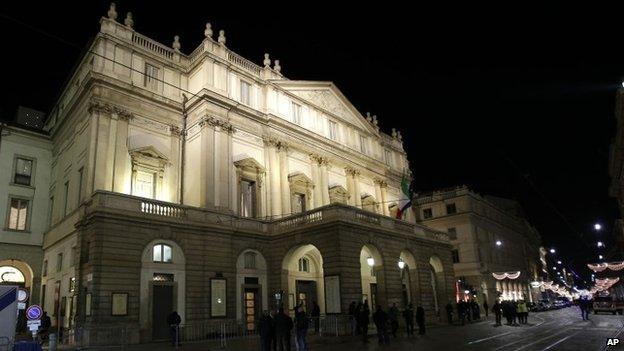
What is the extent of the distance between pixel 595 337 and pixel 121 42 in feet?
98.2

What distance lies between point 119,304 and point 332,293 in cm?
1097

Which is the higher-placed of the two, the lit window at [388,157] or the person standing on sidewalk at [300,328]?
the lit window at [388,157]

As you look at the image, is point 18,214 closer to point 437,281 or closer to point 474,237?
point 437,281

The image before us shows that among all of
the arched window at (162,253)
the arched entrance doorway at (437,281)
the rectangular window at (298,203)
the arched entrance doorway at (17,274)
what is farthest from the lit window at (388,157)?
the arched entrance doorway at (17,274)

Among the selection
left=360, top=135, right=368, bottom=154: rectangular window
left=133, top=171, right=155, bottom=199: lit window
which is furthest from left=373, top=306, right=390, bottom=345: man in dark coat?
left=360, top=135, right=368, bottom=154: rectangular window

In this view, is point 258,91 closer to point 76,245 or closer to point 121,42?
point 121,42

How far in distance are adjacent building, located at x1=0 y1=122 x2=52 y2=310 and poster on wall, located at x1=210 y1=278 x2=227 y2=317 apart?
44.8ft

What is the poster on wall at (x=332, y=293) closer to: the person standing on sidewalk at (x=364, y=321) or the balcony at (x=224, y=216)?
the balcony at (x=224, y=216)

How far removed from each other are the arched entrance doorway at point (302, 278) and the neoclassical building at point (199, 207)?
98mm

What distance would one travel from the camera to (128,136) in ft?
95.1

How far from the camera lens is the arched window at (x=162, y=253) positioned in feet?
82.3

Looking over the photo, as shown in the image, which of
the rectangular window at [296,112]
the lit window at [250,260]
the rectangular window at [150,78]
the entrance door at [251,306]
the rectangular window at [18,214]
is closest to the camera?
the entrance door at [251,306]

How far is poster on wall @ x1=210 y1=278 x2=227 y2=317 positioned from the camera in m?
26.5

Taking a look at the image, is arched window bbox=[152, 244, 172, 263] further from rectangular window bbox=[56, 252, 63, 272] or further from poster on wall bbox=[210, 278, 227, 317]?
rectangular window bbox=[56, 252, 63, 272]
